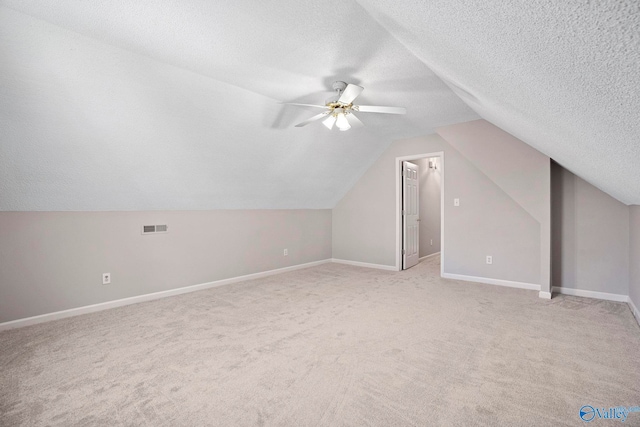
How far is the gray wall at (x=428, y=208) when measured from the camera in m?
6.52

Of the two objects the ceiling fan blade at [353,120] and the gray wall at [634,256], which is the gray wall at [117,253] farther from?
the gray wall at [634,256]

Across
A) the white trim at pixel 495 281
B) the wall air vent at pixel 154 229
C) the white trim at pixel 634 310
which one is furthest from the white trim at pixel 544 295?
the wall air vent at pixel 154 229

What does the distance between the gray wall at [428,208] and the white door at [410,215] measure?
1.55ft

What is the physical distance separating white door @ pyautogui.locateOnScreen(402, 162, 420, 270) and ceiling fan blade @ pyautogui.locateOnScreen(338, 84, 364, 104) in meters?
2.96

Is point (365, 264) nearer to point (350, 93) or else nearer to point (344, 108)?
point (344, 108)

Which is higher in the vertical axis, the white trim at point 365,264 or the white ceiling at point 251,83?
the white ceiling at point 251,83

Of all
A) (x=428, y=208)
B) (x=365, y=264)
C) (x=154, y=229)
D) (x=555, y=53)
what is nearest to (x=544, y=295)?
(x=365, y=264)

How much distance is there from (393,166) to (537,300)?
9.73 feet

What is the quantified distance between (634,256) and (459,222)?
192cm

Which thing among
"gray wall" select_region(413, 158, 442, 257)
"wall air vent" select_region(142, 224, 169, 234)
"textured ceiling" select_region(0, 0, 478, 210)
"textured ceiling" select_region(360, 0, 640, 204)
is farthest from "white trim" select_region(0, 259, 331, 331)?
"textured ceiling" select_region(360, 0, 640, 204)

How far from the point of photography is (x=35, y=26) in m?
1.94

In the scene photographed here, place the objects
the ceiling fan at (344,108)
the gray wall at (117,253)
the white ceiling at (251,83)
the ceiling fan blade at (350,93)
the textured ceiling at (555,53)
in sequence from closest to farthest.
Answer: the textured ceiling at (555,53) → the white ceiling at (251,83) → the ceiling fan blade at (350,93) → the ceiling fan at (344,108) → the gray wall at (117,253)

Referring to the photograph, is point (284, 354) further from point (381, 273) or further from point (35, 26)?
point (381, 273)

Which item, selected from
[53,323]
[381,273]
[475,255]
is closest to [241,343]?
[53,323]
